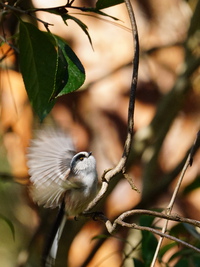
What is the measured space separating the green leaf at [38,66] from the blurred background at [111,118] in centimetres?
125

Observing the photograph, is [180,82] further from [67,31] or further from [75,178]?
[75,178]

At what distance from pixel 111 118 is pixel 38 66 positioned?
1479 mm

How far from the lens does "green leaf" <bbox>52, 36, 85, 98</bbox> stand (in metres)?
1.00

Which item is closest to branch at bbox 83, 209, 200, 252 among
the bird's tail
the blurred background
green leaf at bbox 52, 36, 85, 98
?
green leaf at bbox 52, 36, 85, 98

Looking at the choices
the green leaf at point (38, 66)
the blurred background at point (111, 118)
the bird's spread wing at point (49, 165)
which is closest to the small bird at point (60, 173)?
the bird's spread wing at point (49, 165)

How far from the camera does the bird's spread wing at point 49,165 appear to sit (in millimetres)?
1275

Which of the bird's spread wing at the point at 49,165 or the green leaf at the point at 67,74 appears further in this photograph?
the bird's spread wing at the point at 49,165

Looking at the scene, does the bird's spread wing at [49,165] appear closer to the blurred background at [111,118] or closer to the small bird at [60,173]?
the small bird at [60,173]

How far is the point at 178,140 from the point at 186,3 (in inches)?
22.3

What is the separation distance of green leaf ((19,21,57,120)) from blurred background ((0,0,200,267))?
1.25 meters

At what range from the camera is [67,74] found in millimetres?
1022

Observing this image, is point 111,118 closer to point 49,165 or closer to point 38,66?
point 49,165

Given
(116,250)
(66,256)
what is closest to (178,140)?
(116,250)

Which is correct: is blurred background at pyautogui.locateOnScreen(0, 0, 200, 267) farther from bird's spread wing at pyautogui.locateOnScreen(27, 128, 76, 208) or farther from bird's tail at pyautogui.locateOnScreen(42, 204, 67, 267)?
bird's spread wing at pyautogui.locateOnScreen(27, 128, 76, 208)
